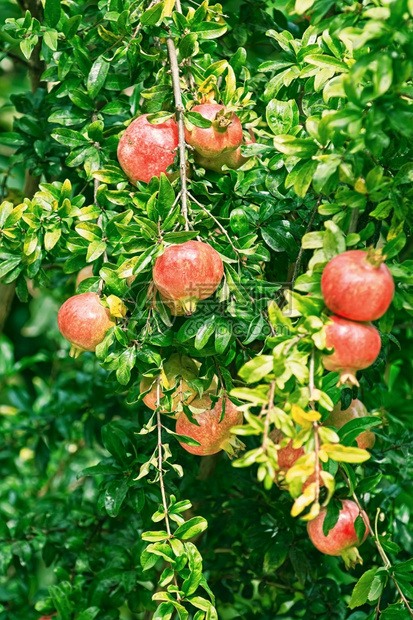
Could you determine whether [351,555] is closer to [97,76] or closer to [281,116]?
[281,116]

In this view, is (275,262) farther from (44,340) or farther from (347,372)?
(44,340)

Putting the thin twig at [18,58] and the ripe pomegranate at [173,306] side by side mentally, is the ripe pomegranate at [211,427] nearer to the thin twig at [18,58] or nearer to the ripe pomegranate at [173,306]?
the ripe pomegranate at [173,306]

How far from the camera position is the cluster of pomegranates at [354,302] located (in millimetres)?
642

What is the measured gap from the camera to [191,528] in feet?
2.68

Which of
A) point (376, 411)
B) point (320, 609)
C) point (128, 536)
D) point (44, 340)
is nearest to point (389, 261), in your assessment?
point (376, 411)

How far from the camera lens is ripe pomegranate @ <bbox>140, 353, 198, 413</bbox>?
846 millimetres

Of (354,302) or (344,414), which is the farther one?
(344,414)

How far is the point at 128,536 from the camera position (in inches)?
51.4

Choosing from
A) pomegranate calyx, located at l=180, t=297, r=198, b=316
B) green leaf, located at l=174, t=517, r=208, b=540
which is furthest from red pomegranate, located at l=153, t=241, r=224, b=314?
green leaf, located at l=174, t=517, r=208, b=540

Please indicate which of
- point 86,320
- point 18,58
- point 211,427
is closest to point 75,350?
point 86,320

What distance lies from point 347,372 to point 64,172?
2.51 ft

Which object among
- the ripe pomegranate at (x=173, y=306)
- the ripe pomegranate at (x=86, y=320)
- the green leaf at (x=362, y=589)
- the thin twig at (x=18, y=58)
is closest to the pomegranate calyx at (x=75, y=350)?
the ripe pomegranate at (x=86, y=320)

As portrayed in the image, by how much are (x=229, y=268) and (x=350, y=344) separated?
0.73 ft

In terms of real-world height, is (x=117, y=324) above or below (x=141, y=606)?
above
